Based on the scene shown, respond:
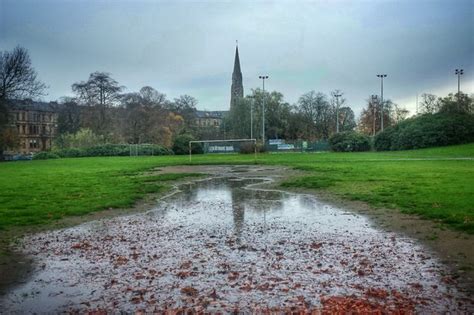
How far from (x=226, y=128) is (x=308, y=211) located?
247ft

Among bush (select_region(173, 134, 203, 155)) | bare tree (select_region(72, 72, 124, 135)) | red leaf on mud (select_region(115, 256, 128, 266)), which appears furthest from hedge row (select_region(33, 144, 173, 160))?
red leaf on mud (select_region(115, 256, 128, 266))

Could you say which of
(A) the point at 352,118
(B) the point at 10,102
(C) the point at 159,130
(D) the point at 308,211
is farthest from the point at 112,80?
(D) the point at 308,211

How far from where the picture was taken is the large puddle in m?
4.49

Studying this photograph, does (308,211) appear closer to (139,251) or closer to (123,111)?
(139,251)

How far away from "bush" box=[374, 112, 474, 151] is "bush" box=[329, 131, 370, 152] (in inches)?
150

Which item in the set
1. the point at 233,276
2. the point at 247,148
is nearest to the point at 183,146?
the point at 247,148

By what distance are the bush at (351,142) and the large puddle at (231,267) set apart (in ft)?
155

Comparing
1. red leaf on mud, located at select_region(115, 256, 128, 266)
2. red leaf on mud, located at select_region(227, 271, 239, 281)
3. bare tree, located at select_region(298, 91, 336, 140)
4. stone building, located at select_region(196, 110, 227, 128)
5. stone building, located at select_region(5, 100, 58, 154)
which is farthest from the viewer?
stone building, located at select_region(196, 110, 227, 128)

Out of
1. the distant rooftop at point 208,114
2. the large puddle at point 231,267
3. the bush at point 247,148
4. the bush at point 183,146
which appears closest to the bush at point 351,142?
the bush at point 247,148

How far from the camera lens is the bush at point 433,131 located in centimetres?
4759

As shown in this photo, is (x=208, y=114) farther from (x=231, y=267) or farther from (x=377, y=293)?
(x=377, y=293)

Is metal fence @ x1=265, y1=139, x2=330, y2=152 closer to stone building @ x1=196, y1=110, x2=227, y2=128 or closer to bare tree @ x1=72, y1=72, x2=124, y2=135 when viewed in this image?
bare tree @ x1=72, y1=72, x2=124, y2=135

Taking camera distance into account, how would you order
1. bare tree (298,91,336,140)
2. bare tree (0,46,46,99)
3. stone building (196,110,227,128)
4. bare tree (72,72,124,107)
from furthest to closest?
stone building (196,110,227,128)
bare tree (298,91,336,140)
bare tree (72,72,124,107)
bare tree (0,46,46,99)

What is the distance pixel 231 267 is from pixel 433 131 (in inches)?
1896
